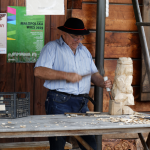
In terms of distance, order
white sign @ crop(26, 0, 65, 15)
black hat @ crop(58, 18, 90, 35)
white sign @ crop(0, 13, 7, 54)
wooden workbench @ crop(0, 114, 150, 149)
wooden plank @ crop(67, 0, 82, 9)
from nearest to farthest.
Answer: wooden workbench @ crop(0, 114, 150, 149)
white sign @ crop(26, 0, 65, 15)
black hat @ crop(58, 18, 90, 35)
wooden plank @ crop(67, 0, 82, 9)
white sign @ crop(0, 13, 7, 54)

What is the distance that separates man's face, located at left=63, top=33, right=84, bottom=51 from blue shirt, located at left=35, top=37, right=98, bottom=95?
0.05 meters

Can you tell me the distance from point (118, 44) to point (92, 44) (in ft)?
1.30

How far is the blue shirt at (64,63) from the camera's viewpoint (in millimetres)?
2770

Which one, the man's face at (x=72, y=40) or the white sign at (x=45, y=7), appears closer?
the white sign at (x=45, y=7)

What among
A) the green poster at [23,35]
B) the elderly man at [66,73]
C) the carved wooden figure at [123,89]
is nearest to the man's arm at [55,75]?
the elderly man at [66,73]

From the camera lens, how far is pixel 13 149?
299 cm

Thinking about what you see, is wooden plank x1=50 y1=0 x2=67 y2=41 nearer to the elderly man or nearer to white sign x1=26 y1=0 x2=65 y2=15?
the elderly man

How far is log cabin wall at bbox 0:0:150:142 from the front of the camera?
3445 millimetres

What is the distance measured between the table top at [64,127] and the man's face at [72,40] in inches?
39.7

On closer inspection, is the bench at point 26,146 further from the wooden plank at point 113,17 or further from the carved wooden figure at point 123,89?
the wooden plank at point 113,17

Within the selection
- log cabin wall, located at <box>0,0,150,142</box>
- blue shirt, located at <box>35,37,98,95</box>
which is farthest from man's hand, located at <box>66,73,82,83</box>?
log cabin wall, located at <box>0,0,150,142</box>

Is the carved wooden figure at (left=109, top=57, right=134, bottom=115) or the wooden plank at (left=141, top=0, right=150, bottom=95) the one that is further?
the wooden plank at (left=141, top=0, right=150, bottom=95)

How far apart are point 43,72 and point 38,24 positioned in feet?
3.98

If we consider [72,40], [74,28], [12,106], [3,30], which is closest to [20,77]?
[3,30]
